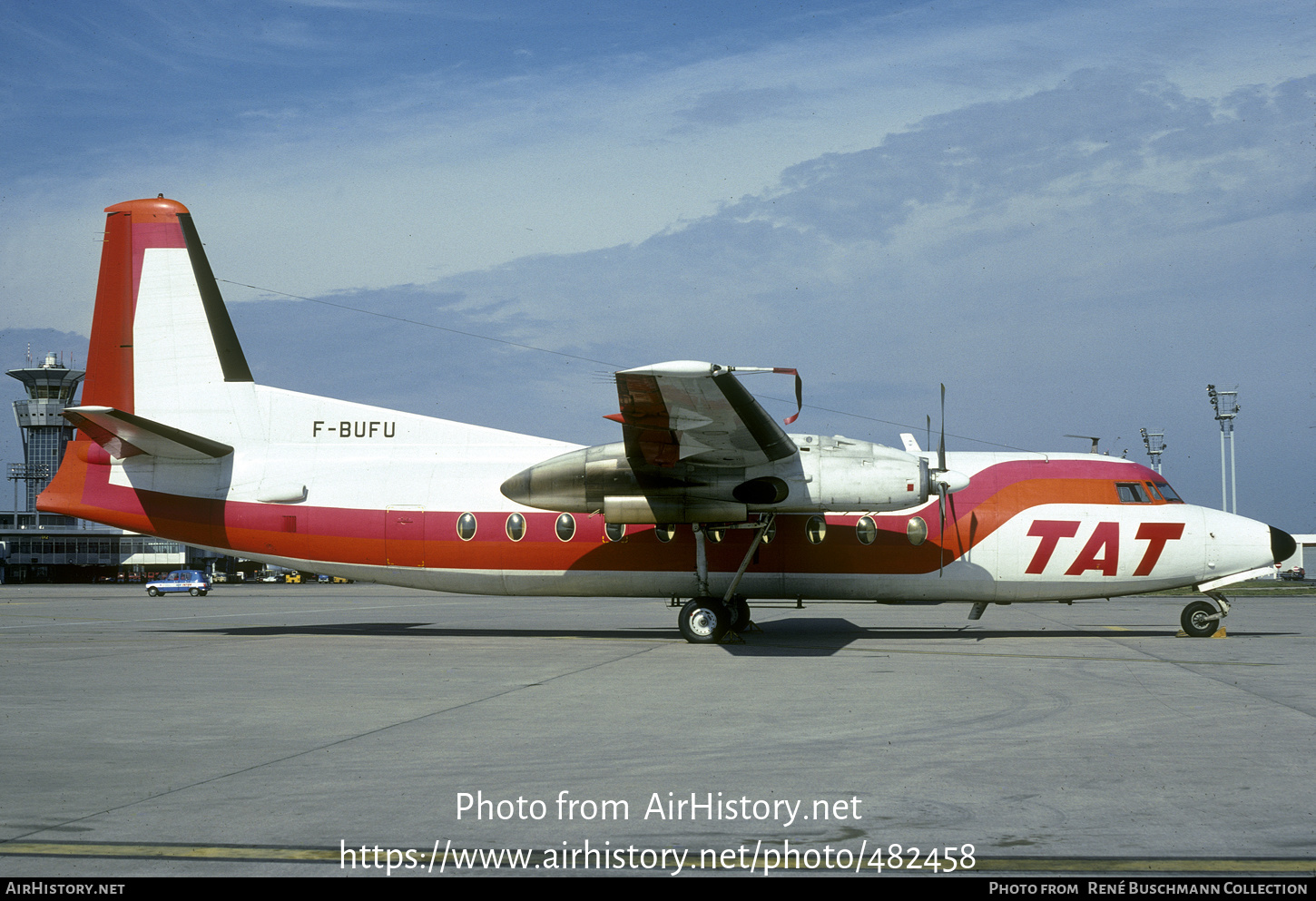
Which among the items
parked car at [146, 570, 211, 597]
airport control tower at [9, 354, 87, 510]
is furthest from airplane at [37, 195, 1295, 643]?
airport control tower at [9, 354, 87, 510]

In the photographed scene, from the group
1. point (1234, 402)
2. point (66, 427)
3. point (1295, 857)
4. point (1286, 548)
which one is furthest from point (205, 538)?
point (66, 427)

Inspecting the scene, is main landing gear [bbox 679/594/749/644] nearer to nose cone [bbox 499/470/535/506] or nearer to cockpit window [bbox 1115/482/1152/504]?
nose cone [bbox 499/470/535/506]

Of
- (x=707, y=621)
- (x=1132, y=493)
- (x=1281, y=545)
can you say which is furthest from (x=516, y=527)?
(x=1281, y=545)

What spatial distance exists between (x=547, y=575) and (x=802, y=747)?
11.5 metres

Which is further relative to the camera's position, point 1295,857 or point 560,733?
point 560,733

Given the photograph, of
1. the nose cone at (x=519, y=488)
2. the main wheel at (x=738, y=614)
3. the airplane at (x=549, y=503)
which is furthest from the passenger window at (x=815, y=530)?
the nose cone at (x=519, y=488)

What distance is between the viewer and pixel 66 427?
395ft

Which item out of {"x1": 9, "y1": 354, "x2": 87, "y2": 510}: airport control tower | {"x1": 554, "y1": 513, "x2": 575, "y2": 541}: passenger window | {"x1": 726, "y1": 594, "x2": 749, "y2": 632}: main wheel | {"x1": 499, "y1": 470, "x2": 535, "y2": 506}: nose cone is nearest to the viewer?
{"x1": 499, "y1": 470, "x2": 535, "y2": 506}: nose cone

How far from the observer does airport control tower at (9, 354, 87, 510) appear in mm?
116438

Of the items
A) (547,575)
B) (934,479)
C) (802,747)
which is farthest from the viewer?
(547,575)

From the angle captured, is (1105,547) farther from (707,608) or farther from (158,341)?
(158,341)

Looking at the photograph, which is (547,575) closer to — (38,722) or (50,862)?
(38,722)

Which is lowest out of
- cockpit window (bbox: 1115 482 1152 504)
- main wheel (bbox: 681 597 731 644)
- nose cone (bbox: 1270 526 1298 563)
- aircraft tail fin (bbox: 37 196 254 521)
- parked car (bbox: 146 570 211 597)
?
parked car (bbox: 146 570 211 597)

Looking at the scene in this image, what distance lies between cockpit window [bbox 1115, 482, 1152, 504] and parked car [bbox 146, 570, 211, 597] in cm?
4949
